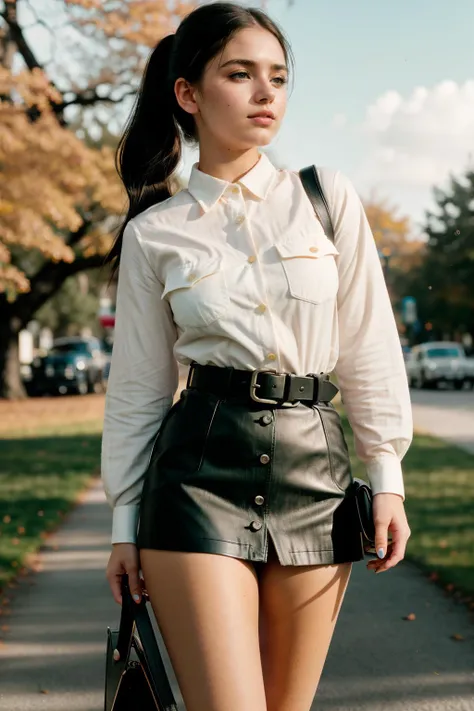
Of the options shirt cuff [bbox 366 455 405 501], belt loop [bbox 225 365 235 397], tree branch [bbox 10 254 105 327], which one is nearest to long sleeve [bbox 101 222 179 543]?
belt loop [bbox 225 365 235 397]

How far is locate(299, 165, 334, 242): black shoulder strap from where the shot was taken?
264 centimetres

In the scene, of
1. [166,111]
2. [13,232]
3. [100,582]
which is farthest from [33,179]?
[166,111]

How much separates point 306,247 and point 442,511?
24.8 ft

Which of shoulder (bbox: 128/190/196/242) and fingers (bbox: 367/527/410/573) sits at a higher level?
shoulder (bbox: 128/190/196/242)

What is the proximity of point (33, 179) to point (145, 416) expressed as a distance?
1778 centimetres

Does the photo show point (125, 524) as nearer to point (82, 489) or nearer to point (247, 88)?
point (247, 88)

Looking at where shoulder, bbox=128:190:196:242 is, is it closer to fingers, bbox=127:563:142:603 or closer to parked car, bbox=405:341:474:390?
fingers, bbox=127:563:142:603

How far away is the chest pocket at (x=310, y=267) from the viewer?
2520 mm

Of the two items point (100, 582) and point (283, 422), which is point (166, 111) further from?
point (100, 582)

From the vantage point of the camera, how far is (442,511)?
9.75m

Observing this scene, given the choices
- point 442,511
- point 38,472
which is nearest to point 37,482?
point 38,472

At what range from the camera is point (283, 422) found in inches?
98.0

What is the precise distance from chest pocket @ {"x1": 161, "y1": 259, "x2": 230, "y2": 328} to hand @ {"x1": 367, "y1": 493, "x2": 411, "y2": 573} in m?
0.58

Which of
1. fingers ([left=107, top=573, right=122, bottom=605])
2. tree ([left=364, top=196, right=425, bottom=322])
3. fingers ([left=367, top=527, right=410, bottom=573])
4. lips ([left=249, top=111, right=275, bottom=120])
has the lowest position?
fingers ([left=107, top=573, right=122, bottom=605])
